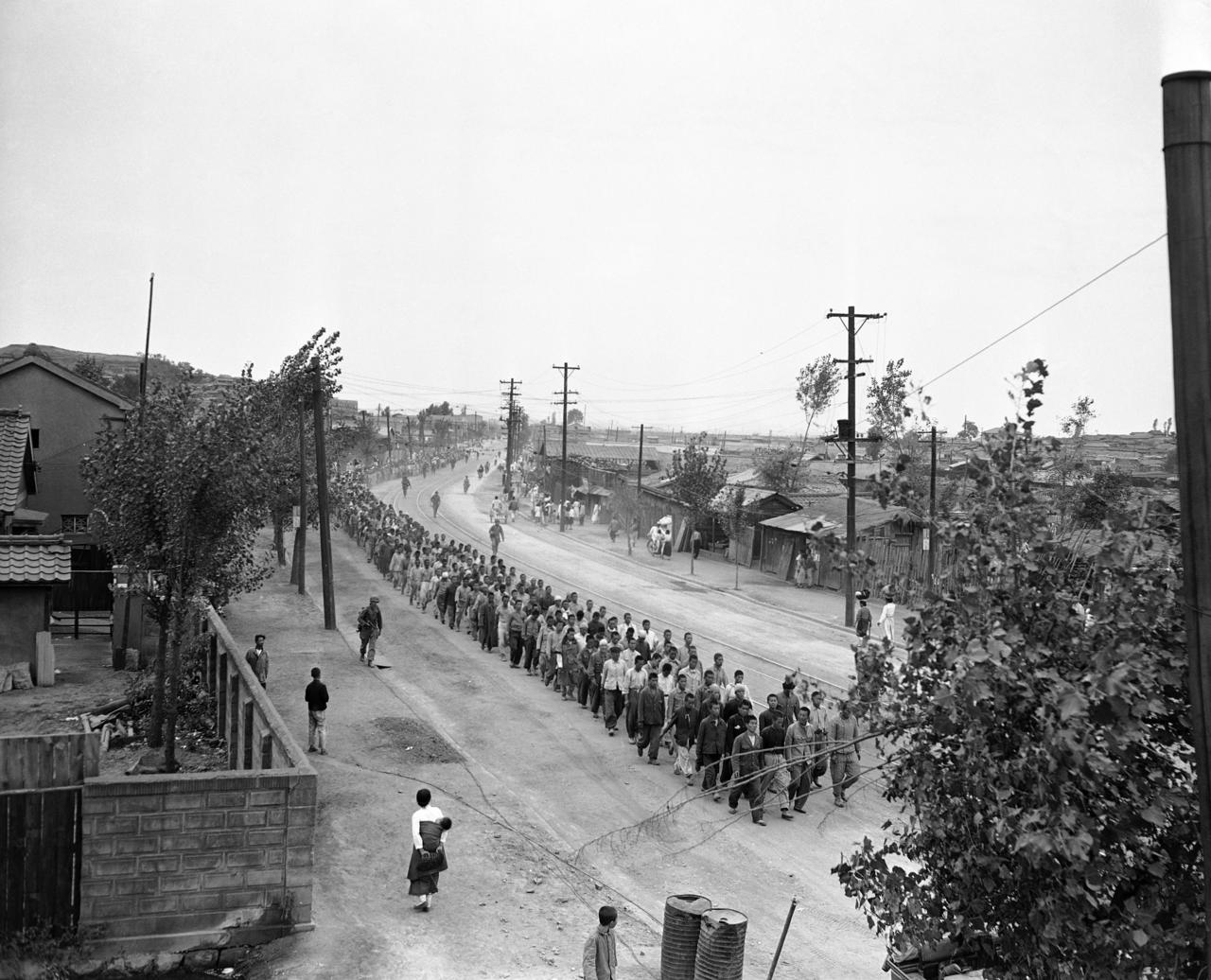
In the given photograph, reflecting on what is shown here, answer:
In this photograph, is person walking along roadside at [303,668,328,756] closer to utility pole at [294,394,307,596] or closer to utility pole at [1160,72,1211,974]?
utility pole at [1160,72,1211,974]

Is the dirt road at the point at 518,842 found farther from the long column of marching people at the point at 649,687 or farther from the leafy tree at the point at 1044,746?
the leafy tree at the point at 1044,746

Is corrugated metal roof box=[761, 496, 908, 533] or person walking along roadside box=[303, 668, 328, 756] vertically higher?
corrugated metal roof box=[761, 496, 908, 533]

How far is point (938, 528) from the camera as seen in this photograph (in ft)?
16.4

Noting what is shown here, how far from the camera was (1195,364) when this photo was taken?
381cm

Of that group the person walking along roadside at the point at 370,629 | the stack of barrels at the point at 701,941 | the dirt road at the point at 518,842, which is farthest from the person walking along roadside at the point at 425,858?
the person walking along roadside at the point at 370,629

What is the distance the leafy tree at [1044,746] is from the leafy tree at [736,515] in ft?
114

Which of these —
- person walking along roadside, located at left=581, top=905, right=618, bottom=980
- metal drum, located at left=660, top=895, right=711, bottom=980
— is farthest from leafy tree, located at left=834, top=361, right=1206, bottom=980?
metal drum, located at left=660, top=895, right=711, bottom=980

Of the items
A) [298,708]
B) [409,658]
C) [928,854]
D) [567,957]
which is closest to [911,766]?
[928,854]

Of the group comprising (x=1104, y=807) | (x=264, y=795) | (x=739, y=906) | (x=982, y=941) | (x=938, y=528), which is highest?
(x=938, y=528)

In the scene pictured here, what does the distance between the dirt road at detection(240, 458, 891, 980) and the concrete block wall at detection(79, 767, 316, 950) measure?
1.86ft

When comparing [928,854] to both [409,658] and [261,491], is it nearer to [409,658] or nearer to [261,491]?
[261,491]

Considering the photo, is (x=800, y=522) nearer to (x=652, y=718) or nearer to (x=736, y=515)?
(x=736, y=515)

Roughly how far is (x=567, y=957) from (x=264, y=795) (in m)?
3.27

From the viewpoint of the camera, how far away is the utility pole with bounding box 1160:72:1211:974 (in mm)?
3780
